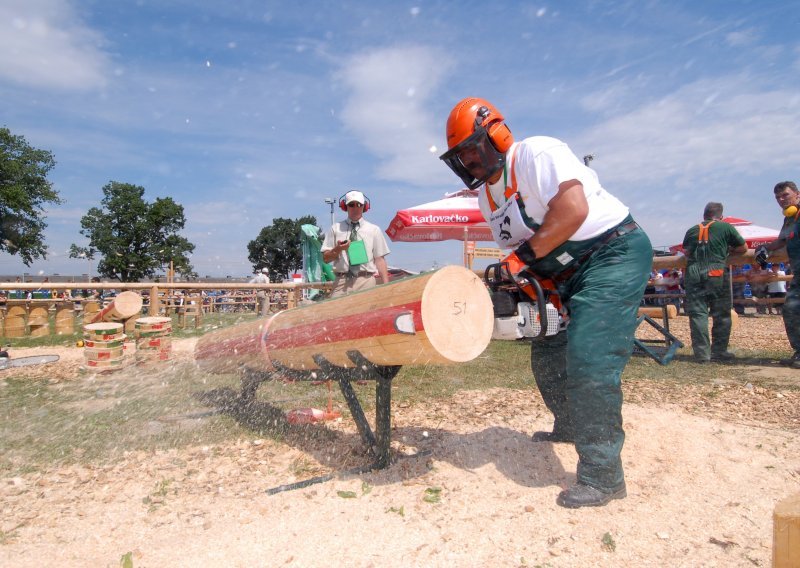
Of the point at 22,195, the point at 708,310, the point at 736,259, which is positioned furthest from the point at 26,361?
the point at 22,195

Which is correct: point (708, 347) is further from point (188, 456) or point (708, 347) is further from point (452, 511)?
point (188, 456)

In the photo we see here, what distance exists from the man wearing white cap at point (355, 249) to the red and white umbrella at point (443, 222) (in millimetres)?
4068

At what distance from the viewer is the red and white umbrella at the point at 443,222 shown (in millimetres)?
9539

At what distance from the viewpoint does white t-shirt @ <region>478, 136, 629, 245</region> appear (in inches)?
92.1

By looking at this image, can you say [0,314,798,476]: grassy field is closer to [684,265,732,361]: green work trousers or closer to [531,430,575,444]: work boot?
[684,265,732,361]: green work trousers

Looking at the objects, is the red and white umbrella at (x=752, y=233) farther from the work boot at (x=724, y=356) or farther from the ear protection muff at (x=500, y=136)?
the ear protection muff at (x=500, y=136)

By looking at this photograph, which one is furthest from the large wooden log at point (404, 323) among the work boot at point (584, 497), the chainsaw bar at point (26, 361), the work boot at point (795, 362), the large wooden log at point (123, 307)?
the large wooden log at point (123, 307)

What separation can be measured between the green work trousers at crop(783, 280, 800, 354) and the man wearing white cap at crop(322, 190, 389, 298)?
4.16 metres

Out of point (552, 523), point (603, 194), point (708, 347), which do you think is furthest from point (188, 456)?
point (708, 347)

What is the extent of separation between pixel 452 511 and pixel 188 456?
1.73 m

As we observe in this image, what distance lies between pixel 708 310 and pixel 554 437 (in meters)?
3.91

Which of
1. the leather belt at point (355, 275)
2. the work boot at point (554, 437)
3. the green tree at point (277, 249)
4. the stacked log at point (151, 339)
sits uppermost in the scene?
the green tree at point (277, 249)

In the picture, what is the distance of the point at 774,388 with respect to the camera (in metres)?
4.48

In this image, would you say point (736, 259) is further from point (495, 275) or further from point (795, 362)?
point (495, 275)
